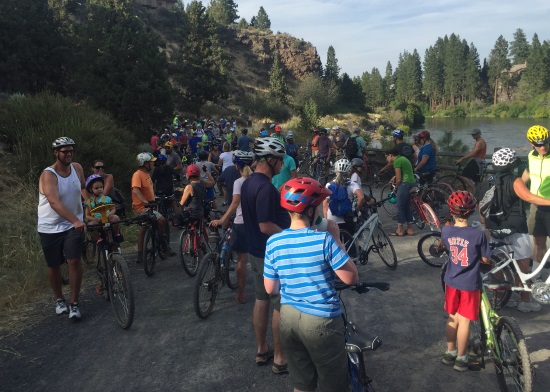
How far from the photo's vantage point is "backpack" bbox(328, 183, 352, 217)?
6.57m

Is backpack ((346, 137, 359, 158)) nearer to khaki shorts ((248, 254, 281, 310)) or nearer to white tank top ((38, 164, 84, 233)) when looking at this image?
white tank top ((38, 164, 84, 233))

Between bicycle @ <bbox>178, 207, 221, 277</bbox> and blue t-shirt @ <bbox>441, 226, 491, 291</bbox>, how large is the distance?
4171mm

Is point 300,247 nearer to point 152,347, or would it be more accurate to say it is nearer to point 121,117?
point 152,347

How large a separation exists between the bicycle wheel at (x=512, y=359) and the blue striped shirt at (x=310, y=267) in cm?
176

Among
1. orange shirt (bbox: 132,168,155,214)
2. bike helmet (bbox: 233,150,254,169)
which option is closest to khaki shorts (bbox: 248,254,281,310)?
bike helmet (bbox: 233,150,254,169)

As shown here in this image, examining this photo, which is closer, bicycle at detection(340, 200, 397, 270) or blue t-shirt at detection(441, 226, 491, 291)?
blue t-shirt at detection(441, 226, 491, 291)

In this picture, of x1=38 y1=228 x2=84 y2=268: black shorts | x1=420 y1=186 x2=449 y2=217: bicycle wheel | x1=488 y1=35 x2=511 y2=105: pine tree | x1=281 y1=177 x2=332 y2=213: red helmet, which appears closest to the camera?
x1=281 y1=177 x2=332 y2=213: red helmet

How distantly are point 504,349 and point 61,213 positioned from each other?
188 inches

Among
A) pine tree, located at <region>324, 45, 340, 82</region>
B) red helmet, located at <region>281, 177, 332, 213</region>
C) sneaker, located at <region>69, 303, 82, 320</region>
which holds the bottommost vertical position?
sneaker, located at <region>69, 303, 82, 320</region>

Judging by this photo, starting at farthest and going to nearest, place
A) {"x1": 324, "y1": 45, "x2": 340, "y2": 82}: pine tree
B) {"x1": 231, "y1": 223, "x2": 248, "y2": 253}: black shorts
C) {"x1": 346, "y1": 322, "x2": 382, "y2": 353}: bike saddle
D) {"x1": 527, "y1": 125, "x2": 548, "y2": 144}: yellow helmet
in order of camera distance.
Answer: {"x1": 324, "y1": 45, "x2": 340, "y2": 82}: pine tree, {"x1": 231, "y1": 223, "x2": 248, "y2": 253}: black shorts, {"x1": 527, "y1": 125, "x2": 548, "y2": 144}: yellow helmet, {"x1": 346, "y1": 322, "x2": 382, "y2": 353}: bike saddle

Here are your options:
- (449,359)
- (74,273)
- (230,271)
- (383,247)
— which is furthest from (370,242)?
(74,273)

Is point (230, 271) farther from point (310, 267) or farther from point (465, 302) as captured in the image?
point (310, 267)

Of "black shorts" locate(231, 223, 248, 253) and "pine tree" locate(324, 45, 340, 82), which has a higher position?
"pine tree" locate(324, 45, 340, 82)

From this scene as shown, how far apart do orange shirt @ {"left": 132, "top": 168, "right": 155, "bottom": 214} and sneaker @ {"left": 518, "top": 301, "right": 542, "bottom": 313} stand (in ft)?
19.5
